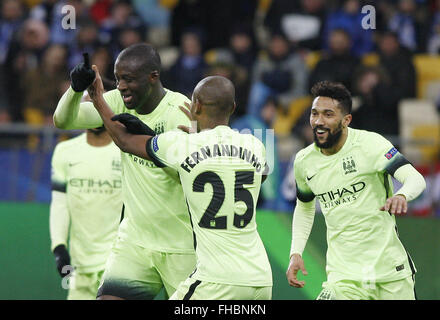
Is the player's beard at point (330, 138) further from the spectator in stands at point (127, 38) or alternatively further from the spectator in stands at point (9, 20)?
the spectator in stands at point (9, 20)

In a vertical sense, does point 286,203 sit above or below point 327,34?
below

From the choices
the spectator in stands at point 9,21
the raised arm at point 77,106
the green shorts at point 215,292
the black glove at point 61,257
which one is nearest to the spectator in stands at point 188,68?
the spectator in stands at point 9,21

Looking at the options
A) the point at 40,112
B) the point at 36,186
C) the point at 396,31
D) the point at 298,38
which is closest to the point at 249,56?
the point at 298,38

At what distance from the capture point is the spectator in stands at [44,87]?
43.2ft

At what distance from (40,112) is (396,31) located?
5839mm

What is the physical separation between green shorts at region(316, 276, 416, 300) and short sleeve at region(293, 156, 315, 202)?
826 mm

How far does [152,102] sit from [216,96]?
3.89ft

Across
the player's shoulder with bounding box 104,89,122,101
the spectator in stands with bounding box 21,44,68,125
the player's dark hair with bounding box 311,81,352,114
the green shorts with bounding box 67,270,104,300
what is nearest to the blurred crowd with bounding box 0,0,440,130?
the spectator in stands with bounding box 21,44,68,125

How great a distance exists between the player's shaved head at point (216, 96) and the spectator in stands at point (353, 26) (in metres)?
7.87

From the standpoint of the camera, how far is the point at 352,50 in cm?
1408

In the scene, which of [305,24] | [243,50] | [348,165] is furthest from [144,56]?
[305,24]

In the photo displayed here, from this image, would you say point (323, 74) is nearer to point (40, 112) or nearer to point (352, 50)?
point (352, 50)
